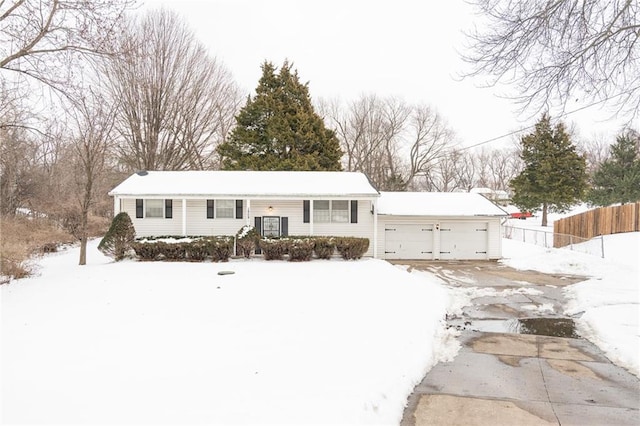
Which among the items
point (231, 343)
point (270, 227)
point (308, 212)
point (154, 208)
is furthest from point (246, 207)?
point (231, 343)

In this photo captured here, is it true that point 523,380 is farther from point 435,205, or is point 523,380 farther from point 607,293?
point 435,205

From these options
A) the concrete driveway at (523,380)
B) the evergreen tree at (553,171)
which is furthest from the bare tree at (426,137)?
the concrete driveway at (523,380)

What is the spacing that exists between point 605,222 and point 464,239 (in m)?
8.49

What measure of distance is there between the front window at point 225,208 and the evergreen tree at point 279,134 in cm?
799

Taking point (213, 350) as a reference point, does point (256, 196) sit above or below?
above

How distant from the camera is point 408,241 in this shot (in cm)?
1756

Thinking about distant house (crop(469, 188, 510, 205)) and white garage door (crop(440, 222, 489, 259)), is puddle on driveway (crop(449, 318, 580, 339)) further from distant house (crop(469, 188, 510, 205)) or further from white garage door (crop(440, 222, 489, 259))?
distant house (crop(469, 188, 510, 205))

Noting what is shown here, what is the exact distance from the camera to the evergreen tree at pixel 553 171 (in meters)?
27.6

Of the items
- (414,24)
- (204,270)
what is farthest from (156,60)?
(414,24)

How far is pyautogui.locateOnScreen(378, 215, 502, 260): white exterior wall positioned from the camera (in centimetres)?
1734

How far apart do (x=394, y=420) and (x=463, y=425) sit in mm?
680

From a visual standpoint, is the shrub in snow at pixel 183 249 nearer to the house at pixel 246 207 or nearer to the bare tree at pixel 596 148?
the house at pixel 246 207

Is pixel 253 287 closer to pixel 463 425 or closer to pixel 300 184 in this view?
pixel 463 425

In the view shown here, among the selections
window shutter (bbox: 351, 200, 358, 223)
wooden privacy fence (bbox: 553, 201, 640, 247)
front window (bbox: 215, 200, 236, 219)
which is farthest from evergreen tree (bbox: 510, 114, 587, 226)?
front window (bbox: 215, 200, 236, 219)
